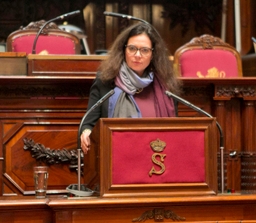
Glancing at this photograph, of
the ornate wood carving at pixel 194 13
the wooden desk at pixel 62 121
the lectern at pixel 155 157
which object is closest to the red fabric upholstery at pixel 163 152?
the lectern at pixel 155 157

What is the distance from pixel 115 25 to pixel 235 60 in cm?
253

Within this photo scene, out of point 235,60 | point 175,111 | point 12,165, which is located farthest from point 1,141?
point 235,60

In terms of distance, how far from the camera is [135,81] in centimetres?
206

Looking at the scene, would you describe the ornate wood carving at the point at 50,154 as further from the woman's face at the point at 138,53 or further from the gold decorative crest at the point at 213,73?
the gold decorative crest at the point at 213,73

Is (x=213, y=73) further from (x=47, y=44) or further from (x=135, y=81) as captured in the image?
(x=135, y=81)

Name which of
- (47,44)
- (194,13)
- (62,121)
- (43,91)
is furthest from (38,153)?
(194,13)

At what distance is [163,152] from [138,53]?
0.46 m

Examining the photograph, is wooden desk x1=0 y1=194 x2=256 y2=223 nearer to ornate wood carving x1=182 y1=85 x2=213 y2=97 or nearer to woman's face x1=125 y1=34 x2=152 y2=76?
woman's face x1=125 y1=34 x2=152 y2=76

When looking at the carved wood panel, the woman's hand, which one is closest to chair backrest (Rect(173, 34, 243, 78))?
the carved wood panel

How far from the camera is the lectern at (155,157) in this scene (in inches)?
69.4

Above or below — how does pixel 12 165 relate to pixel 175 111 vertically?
below

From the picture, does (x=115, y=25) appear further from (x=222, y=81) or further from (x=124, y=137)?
(x=124, y=137)

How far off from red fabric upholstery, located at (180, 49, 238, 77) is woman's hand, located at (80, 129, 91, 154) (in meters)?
1.26

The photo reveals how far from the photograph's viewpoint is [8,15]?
543 cm
